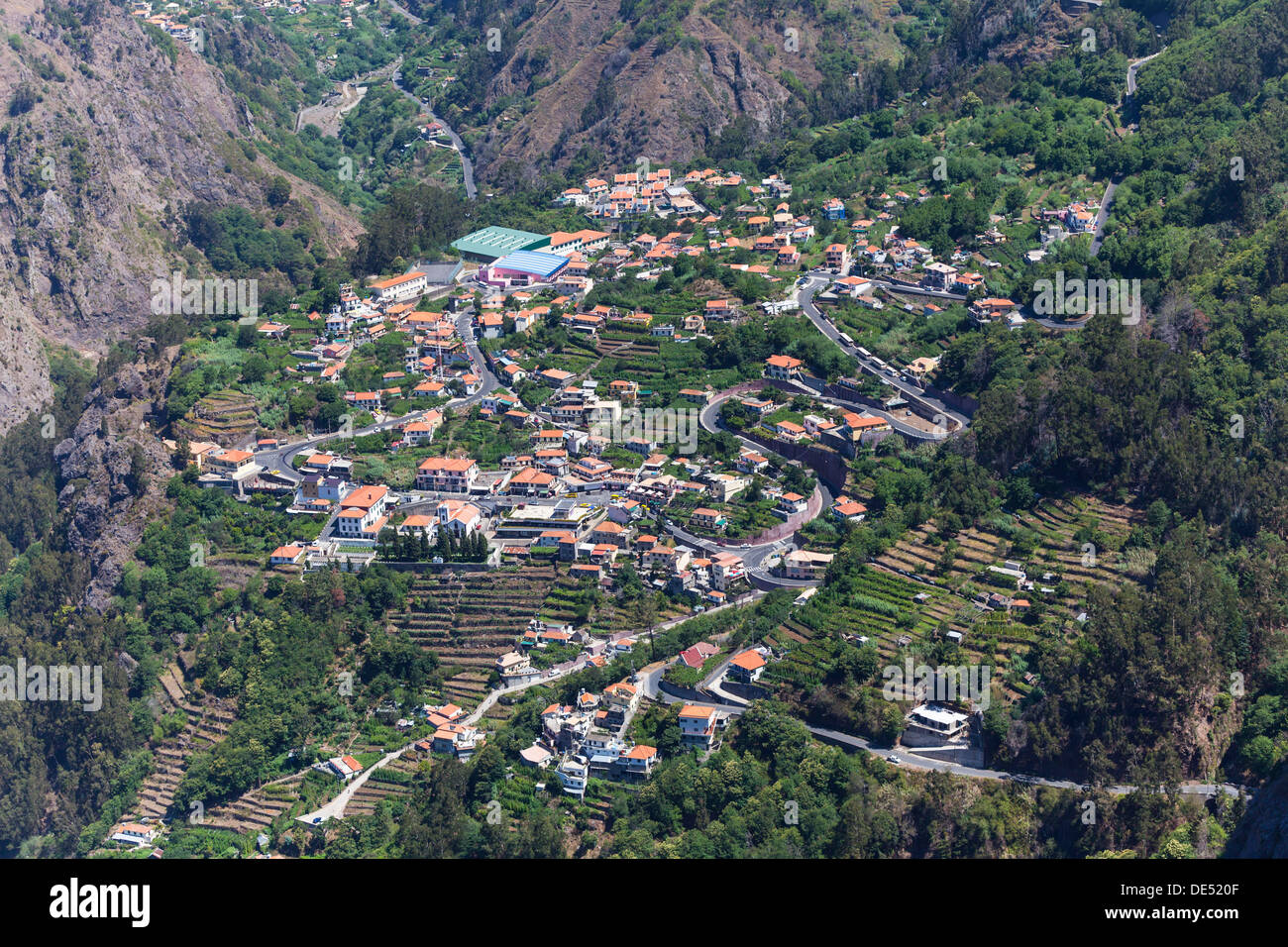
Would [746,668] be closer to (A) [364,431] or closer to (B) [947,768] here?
(B) [947,768]

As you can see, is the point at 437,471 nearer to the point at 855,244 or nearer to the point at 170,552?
the point at 170,552

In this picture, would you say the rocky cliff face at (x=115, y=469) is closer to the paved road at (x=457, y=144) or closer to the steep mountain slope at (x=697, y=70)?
the paved road at (x=457, y=144)

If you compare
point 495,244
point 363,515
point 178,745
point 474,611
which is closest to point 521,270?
point 495,244

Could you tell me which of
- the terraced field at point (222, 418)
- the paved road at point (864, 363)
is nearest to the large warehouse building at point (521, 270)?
the paved road at point (864, 363)
